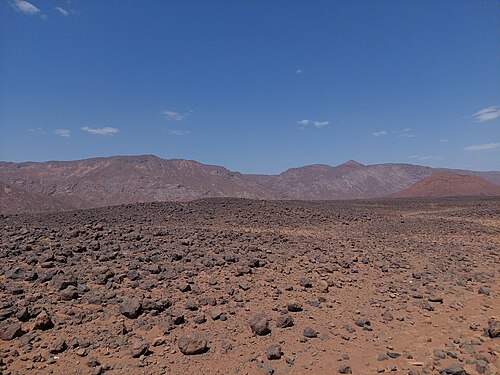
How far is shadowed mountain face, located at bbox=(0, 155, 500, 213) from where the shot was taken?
64.2 m

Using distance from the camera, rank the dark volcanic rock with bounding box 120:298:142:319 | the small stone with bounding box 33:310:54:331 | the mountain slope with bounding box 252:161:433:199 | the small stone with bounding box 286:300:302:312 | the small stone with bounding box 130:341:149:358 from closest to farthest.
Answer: the small stone with bounding box 130:341:149:358, the small stone with bounding box 33:310:54:331, the dark volcanic rock with bounding box 120:298:142:319, the small stone with bounding box 286:300:302:312, the mountain slope with bounding box 252:161:433:199

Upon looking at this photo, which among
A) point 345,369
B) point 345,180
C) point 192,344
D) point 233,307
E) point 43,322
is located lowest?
point 345,369

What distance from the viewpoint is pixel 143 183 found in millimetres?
70250

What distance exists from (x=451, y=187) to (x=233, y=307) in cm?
7636

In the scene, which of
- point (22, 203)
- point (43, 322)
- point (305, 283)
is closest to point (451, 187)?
point (305, 283)

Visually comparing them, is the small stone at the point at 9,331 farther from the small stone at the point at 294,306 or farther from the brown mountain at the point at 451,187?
the brown mountain at the point at 451,187

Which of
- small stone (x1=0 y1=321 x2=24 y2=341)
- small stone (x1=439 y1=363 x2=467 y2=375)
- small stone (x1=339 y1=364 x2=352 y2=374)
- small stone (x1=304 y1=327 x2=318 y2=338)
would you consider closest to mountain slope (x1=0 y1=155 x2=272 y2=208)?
small stone (x1=0 y1=321 x2=24 y2=341)

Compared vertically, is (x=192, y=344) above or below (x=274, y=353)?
above

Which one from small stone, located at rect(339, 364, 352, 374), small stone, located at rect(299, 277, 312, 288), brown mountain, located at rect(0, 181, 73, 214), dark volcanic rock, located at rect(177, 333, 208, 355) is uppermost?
brown mountain, located at rect(0, 181, 73, 214)

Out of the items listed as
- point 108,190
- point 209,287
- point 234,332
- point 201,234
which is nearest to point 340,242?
point 201,234

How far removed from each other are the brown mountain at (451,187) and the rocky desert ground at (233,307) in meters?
66.4

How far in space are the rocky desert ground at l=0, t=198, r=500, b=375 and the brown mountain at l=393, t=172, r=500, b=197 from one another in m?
66.4

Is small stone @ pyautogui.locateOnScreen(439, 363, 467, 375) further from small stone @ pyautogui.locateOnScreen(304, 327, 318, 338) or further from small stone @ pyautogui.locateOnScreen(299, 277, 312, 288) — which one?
small stone @ pyautogui.locateOnScreen(299, 277, 312, 288)

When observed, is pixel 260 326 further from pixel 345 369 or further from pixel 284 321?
pixel 345 369
